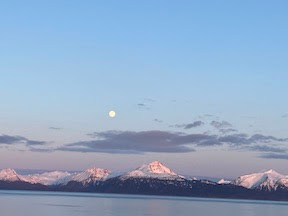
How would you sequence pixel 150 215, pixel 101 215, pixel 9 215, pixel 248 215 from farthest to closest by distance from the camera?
pixel 248 215
pixel 150 215
pixel 101 215
pixel 9 215

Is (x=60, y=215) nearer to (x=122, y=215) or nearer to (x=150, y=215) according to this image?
(x=122, y=215)

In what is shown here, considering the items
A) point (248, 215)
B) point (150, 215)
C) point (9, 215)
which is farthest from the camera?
point (248, 215)

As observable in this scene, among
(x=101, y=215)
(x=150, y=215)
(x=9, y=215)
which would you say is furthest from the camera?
(x=150, y=215)

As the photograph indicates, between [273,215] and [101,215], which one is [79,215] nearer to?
[101,215]

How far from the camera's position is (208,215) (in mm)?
140375

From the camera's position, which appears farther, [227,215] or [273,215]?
[273,215]

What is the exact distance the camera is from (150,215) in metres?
137

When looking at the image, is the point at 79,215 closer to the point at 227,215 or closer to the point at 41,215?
the point at 41,215

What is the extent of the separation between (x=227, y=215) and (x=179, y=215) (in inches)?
568

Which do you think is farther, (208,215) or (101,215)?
(208,215)

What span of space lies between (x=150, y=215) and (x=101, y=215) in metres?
15.4

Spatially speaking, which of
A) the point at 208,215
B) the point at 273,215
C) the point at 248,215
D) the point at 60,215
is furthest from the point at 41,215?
the point at 273,215

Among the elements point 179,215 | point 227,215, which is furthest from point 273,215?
point 179,215

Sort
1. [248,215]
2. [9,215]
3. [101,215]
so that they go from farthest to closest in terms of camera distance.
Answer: [248,215] < [101,215] < [9,215]
